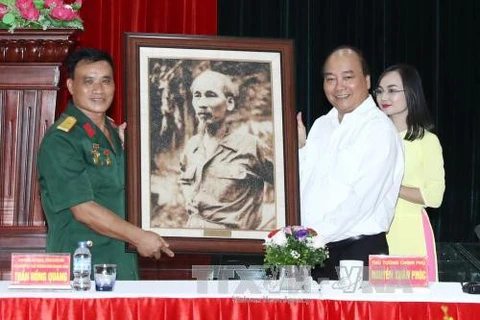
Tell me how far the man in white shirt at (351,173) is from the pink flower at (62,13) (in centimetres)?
116

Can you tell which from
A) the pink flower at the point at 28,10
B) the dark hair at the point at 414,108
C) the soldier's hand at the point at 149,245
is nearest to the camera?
the soldier's hand at the point at 149,245

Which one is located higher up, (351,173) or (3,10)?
(3,10)

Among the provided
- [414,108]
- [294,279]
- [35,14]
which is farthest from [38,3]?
[294,279]

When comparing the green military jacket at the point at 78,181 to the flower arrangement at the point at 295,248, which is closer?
the flower arrangement at the point at 295,248

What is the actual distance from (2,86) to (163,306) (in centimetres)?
173

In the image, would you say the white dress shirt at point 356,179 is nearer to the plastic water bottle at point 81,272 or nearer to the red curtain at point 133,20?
the plastic water bottle at point 81,272

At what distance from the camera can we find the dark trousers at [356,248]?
414cm

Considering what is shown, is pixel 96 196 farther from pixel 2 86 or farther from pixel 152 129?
pixel 2 86

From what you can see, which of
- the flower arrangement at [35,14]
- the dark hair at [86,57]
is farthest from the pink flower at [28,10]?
the dark hair at [86,57]

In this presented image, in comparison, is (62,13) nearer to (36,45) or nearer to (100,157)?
(36,45)

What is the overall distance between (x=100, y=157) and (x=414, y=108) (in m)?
1.38

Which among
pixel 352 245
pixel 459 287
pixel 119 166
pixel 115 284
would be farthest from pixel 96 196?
pixel 459 287

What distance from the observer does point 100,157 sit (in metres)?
4.16

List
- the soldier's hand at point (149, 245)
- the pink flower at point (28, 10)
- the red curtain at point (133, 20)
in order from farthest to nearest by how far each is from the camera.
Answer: the red curtain at point (133, 20) < the pink flower at point (28, 10) < the soldier's hand at point (149, 245)
